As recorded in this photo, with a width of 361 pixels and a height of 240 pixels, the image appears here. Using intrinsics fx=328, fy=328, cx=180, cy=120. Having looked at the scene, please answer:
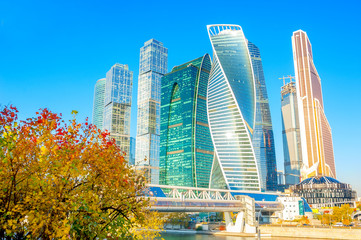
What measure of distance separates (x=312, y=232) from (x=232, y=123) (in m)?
89.3

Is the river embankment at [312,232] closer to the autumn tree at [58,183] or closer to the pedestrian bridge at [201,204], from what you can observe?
the pedestrian bridge at [201,204]

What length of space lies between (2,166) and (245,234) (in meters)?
93.7

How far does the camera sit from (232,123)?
6806 inches

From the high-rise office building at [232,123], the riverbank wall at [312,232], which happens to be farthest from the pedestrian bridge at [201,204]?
the high-rise office building at [232,123]

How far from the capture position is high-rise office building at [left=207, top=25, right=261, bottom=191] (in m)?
172

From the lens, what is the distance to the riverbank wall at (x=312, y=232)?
269ft

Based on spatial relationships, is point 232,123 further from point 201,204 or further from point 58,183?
point 58,183

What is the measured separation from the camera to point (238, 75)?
182 meters

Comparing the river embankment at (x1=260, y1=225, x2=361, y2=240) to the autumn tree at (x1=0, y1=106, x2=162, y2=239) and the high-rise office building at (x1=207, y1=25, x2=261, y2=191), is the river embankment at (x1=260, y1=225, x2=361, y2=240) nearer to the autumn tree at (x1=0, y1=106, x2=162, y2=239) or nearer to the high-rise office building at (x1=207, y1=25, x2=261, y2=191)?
the high-rise office building at (x1=207, y1=25, x2=261, y2=191)

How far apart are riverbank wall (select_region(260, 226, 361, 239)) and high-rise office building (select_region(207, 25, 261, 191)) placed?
73523mm

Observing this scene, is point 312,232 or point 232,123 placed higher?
point 232,123

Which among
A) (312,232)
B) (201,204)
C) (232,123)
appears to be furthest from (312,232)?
(232,123)

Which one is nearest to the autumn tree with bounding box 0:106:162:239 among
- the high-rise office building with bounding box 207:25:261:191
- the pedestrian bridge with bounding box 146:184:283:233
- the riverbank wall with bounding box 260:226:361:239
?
the pedestrian bridge with bounding box 146:184:283:233

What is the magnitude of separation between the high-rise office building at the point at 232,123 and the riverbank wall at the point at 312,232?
7352 centimetres
